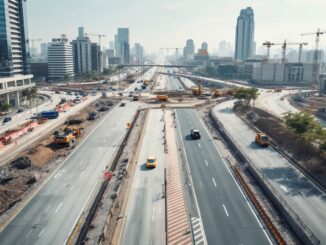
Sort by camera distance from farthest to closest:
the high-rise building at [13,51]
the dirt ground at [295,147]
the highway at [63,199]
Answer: the high-rise building at [13,51]
the dirt ground at [295,147]
the highway at [63,199]

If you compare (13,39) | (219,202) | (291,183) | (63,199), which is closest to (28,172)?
(63,199)

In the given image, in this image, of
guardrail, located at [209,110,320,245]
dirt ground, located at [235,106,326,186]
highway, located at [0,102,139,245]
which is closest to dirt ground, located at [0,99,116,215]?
highway, located at [0,102,139,245]

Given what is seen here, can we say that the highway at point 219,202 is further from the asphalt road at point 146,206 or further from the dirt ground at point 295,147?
the dirt ground at point 295,147

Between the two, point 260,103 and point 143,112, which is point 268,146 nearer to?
point 143,112

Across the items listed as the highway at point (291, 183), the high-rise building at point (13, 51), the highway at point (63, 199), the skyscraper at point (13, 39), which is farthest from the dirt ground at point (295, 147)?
the skyscraper at point (13, 39)

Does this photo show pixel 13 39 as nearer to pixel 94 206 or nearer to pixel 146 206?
pixel 94 206

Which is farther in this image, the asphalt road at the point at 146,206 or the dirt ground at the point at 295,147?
the dirt ground at the point at 295,147
